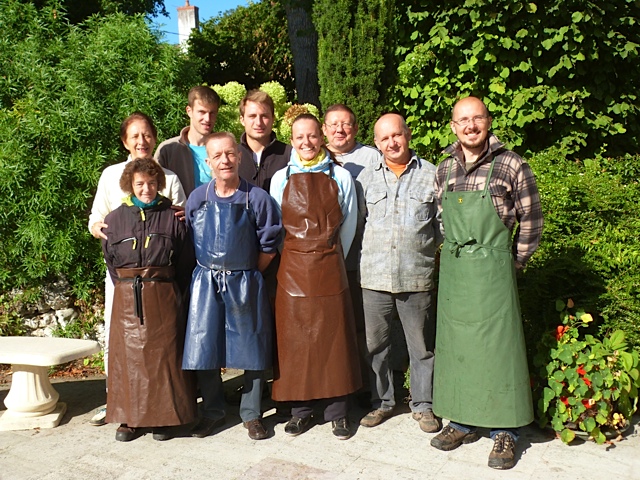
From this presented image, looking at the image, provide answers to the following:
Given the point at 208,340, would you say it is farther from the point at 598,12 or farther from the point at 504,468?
the point at 598,12

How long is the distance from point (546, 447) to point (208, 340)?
7.00ft

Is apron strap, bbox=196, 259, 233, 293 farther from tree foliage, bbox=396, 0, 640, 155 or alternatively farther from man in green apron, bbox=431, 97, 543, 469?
tree foliage, bbox=396, 0, 640, 155

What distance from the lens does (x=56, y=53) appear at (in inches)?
256

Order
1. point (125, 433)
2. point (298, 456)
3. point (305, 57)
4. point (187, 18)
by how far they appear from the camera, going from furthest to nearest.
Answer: point (187, 18)
point (305, 57)
point (125, 433)
point (298, 456)

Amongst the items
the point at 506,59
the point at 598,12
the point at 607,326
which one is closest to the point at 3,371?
the point at 607,326

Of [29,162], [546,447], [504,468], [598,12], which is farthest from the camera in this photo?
[598,12]

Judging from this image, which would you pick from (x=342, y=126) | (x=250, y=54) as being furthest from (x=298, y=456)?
(x=250, y=54)

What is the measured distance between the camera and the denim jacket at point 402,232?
4.38 metres

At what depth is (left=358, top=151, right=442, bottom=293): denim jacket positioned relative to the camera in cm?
438

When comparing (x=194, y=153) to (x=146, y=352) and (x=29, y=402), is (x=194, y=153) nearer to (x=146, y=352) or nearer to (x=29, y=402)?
(x=146, y=352)

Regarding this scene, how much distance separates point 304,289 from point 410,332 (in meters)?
0.77

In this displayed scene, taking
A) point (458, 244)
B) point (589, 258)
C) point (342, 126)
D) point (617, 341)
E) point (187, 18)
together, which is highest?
point (187, 18)

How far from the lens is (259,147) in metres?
5.00

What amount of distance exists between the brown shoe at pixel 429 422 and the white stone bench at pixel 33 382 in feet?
7.43
